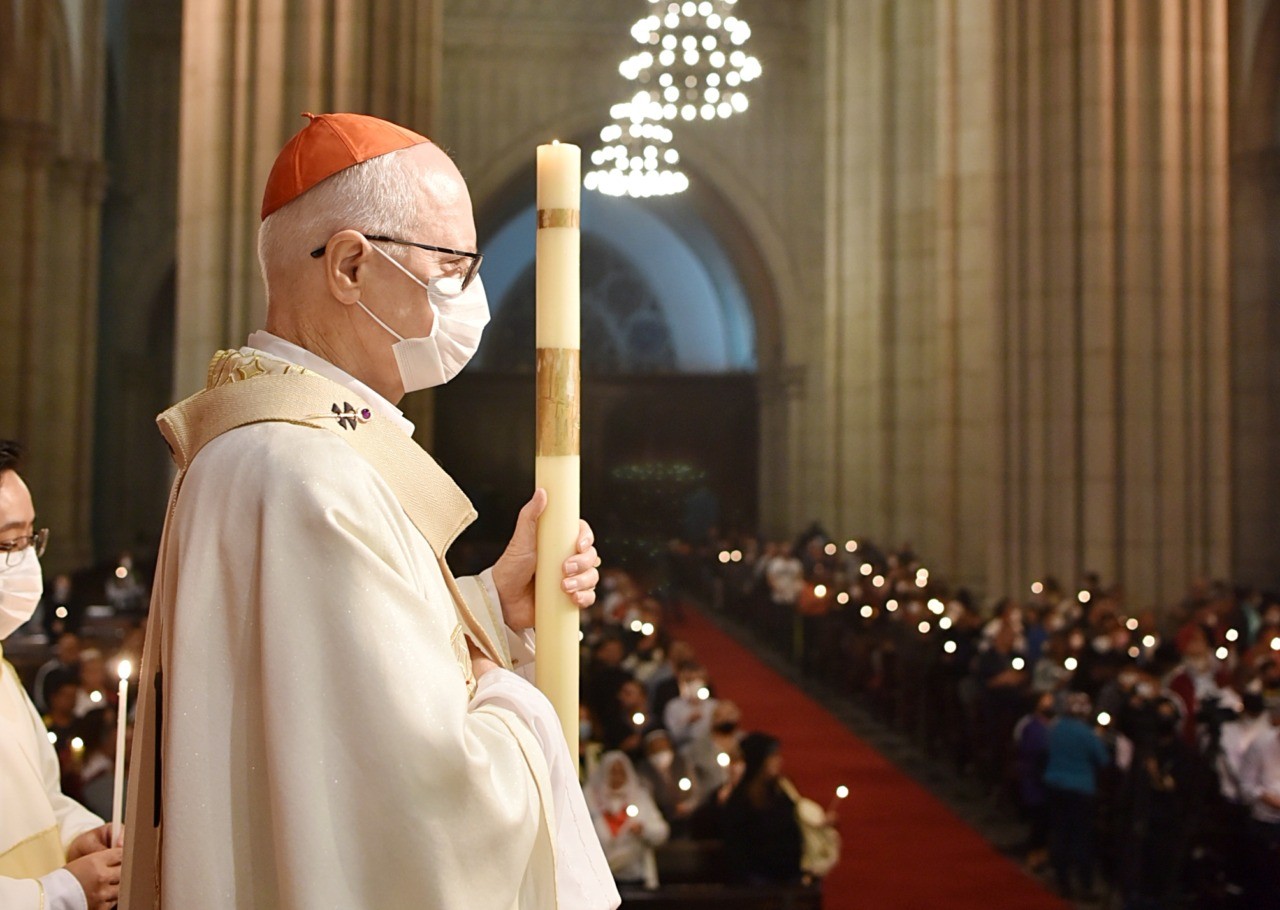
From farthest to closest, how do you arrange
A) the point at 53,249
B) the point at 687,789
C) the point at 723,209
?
the point at 723,209 → the point at 53,249 → the point at 687,789

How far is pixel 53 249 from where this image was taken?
21.8m

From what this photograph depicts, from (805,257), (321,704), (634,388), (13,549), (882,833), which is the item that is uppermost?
(805,257)

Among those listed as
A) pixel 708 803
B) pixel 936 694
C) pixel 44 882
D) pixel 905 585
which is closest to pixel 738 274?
pixel 905 585

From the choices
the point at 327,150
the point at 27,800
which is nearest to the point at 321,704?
the point at 327,150

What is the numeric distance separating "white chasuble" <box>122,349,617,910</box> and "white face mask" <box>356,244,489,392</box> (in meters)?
0.12

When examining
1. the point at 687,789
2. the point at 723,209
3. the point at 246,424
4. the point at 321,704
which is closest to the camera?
the point at 321,704

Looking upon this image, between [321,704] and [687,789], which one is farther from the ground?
[321,704]

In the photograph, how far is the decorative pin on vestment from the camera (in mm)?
1930

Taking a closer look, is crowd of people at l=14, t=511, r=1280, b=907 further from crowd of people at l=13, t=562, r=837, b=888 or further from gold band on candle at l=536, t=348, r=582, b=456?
gold band on candle at l=536, t=348, r=582, b=456

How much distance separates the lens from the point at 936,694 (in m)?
12.1

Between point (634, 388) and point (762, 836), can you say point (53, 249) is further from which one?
point (762, 836)

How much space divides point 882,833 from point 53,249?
16.9m

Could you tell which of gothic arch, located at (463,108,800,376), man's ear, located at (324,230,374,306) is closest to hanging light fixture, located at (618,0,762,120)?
gothic arch, located at (463,108,800,376)

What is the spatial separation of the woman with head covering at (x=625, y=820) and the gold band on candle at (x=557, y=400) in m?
5.25
